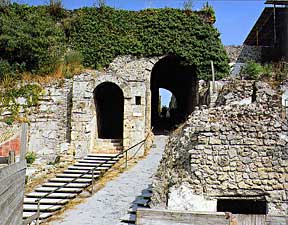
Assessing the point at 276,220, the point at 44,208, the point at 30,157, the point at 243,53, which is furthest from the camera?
the point at 243,53

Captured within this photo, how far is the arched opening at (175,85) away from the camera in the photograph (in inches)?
806

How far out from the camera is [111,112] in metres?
20.1

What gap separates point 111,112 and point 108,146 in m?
3.82

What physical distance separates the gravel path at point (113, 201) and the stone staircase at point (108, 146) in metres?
2.34

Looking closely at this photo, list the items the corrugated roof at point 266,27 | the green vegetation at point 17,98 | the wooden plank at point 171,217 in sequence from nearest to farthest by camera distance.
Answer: the wooden plank at point 171,217, the green vegetation at point 17,98, the corrugated roof at point 266,27

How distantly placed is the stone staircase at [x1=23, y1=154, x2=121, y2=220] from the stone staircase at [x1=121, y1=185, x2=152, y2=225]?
2029 millimetres

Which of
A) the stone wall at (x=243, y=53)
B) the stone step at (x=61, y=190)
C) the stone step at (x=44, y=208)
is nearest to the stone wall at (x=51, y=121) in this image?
the stone step at (x=61, y=190)

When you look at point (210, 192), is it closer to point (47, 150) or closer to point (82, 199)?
point (82, 199)

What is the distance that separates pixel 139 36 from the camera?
63.8ft

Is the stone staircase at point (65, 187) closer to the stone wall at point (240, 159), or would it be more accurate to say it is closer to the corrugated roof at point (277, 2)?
the stone wall at point (240, 159)

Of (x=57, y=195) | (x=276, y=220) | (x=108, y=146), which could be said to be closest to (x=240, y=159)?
(x=276, y=220)

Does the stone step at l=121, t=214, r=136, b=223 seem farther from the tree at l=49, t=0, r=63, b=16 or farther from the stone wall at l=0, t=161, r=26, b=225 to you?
the tree at l=49, t=0, r=63, b=16

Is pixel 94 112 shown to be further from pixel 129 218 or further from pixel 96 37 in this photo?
pixel 129 218

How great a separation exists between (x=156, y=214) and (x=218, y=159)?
227 centimetres
